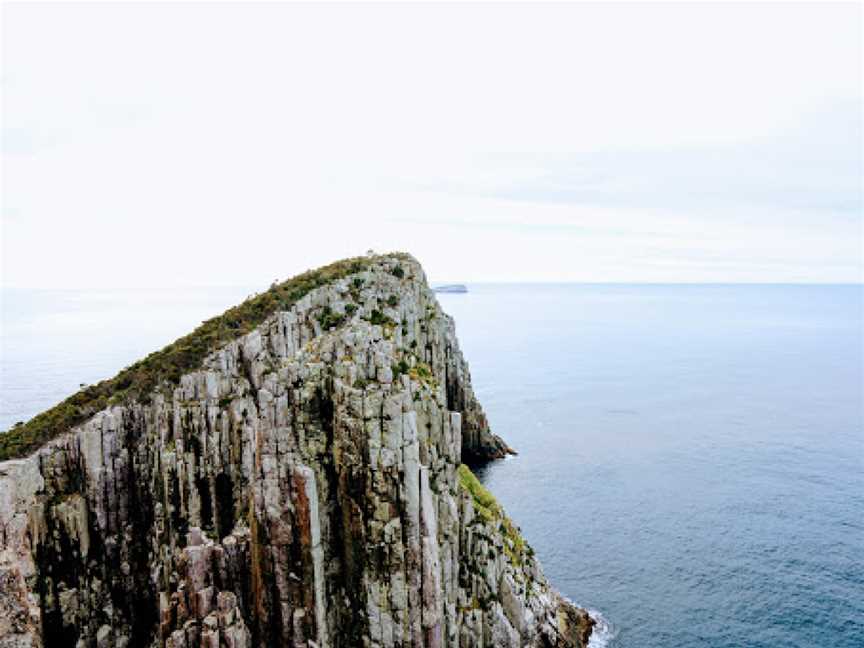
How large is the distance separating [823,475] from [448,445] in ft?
272

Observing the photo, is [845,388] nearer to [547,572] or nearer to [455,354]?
[455,354]

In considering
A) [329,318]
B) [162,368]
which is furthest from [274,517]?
[162,368]

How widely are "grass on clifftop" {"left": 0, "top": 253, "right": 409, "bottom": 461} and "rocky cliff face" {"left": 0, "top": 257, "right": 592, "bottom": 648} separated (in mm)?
1722

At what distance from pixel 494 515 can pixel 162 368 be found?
33824mm

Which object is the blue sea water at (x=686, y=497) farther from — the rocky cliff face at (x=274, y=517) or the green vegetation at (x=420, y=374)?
the green vegetation at (x=420, y=374)

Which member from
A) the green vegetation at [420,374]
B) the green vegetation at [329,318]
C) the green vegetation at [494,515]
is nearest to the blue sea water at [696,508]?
the green vegetation at [494,515]

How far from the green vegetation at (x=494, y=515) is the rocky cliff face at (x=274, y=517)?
0.80 m

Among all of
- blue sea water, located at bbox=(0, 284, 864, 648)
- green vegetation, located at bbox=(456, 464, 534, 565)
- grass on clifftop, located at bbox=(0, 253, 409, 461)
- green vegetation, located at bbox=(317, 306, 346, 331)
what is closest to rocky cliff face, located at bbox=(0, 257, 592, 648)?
green vegetation, located at bbox=(317, 306, 346, 331)

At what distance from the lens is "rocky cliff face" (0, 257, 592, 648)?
43.5 m

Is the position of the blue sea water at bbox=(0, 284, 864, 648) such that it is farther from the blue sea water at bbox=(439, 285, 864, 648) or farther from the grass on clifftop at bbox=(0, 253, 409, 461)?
the grass on clifftop at bbox=(0, 253, 409, 461)

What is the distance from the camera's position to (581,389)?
568 ft

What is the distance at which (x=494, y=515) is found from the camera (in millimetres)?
59375

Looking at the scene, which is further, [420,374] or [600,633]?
[600,633]

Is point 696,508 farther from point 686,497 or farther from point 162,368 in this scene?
point 162,368
